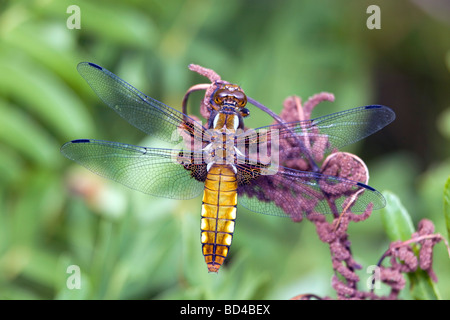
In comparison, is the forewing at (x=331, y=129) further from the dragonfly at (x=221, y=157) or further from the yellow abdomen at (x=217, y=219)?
the yellow abdomen at (x=217, y=219)

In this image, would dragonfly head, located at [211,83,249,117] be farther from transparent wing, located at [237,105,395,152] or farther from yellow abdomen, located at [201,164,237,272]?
yellow abdomen, located at [201,164,237,272]

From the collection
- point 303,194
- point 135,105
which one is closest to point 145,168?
point 135,105

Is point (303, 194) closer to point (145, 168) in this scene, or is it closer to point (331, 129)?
point (331, 129)

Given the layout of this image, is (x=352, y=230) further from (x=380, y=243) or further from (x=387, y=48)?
(x=387, y=48)

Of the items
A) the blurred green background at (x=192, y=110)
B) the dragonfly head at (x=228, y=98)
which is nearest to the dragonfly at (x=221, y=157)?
the dragonfly head at (x=228, y=98)
